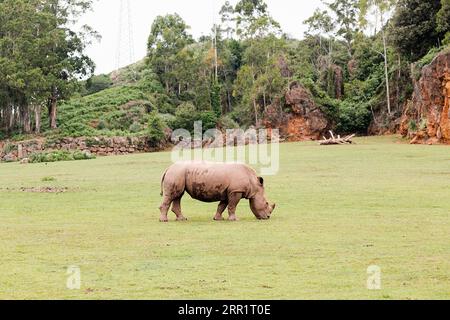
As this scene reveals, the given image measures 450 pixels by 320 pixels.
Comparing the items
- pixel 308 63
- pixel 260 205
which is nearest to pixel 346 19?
pixel 308 63

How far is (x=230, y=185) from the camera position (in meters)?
17.8

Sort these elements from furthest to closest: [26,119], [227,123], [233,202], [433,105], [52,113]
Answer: [227,123]
[26,119]
[52,113]
[433,105]
[233,202]

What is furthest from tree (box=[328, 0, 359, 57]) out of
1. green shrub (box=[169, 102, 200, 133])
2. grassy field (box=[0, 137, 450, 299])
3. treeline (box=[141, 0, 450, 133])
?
grassy field (box=[0, 137, 450, 299])

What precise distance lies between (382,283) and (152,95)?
69.3 m

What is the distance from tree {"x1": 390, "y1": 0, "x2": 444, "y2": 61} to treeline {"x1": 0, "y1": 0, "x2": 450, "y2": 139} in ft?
0.27

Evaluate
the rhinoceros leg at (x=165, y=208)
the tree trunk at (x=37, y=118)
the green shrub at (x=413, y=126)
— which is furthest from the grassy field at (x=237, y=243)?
the tree trunk at (x=37, y=118)

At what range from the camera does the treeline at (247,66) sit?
61.9 meters

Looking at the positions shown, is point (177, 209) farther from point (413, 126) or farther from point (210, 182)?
point (413, 126)

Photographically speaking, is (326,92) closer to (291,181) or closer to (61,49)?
(61,49)

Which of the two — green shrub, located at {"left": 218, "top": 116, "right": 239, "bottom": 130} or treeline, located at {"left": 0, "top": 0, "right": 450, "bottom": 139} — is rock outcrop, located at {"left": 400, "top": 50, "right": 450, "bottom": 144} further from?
green shrub, located at {"left": 218, "top": 116, "right": 239, "bottom": 130}

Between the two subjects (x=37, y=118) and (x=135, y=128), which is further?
(x=135, y=128)

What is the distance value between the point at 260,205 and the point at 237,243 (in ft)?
13.7

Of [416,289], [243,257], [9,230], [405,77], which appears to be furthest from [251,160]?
[416,289]

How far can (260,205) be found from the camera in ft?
60.4
